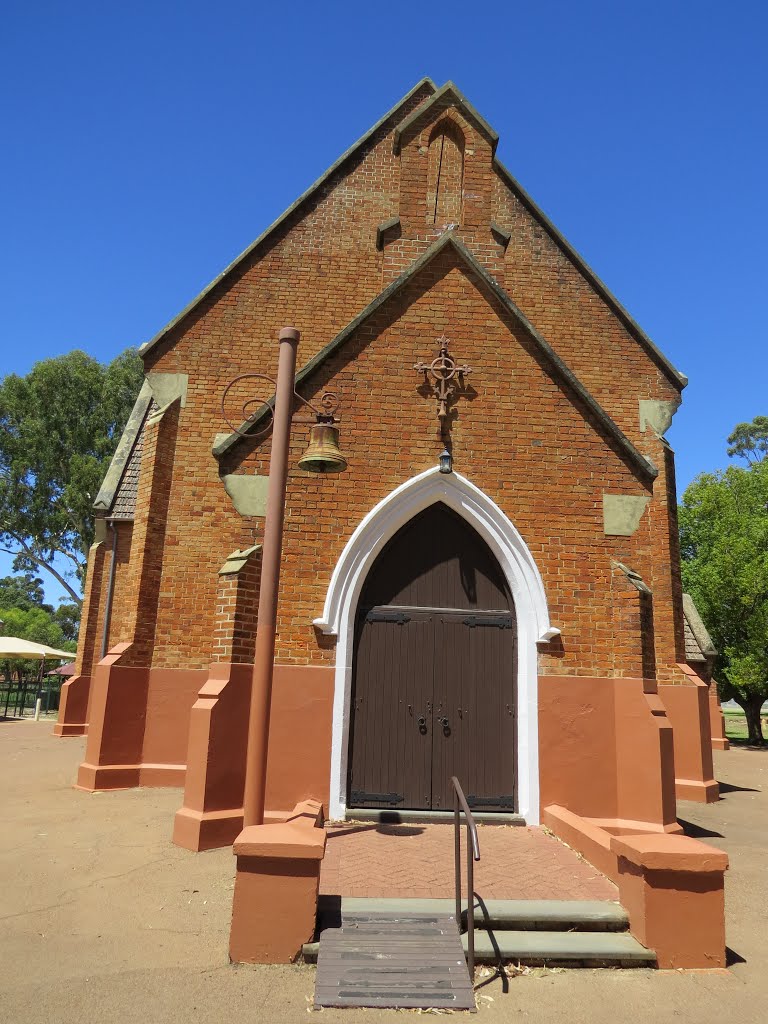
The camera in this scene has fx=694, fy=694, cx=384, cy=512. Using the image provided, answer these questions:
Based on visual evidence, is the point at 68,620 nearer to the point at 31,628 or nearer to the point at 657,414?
the point at 31,628

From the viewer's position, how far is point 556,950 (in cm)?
460

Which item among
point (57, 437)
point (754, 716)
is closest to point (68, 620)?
point (57, 437)

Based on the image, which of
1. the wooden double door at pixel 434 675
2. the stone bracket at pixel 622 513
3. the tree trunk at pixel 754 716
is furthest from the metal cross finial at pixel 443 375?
the tree trunk at pixel 754 716

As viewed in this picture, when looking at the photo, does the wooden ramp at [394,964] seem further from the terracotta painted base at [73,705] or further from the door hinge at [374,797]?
the terracotta painted base at [73,705]

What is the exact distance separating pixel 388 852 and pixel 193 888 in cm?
173

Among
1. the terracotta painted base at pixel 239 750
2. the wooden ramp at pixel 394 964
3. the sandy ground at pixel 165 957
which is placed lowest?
the sandy ground at pixel 165 957

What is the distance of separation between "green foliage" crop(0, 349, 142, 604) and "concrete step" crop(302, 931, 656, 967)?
32.0 meters

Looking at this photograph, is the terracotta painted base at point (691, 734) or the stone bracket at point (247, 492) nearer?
the stone bracket at point (247, 492)

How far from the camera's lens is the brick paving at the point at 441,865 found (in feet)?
17.7

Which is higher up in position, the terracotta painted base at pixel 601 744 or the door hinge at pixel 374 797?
the terracotta painted base at pixel 601 744

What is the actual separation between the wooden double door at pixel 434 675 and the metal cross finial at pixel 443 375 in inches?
50.5

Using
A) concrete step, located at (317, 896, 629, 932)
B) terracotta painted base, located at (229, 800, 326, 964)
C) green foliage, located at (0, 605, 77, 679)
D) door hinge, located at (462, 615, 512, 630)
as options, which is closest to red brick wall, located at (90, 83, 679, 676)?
door hinge, located at (462, 615, 512, 630)

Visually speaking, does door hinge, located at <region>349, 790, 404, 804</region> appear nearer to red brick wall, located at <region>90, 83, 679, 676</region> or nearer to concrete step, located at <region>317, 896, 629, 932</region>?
red brick wall, located at <region>90, 83, 679, 676</region>

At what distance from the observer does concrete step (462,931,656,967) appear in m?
4.57
